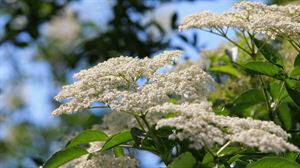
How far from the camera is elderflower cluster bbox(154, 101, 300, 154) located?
3.81ft

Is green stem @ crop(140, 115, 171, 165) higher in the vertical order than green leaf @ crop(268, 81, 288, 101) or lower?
higher

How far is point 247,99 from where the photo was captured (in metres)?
1.82

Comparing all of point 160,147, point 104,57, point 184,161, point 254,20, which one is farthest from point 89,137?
point 104,57

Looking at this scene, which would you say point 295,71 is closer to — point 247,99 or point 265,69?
point 265,69

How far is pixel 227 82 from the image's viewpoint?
227cm

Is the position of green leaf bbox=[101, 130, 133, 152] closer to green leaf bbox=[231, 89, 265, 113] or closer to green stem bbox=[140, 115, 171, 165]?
green stem bbox=[140, 115, 171, 165]

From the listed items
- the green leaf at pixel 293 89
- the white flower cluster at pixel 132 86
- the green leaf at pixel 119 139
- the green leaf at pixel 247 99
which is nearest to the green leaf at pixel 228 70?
the green leaf at pixel 247 99

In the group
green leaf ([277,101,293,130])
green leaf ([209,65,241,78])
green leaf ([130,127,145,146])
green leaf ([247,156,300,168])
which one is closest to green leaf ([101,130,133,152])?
green leaf ([130,127,145,146])

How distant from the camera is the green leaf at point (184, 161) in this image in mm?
1248

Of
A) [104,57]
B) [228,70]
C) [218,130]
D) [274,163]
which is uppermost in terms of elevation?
[104,57]

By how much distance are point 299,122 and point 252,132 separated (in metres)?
0.83

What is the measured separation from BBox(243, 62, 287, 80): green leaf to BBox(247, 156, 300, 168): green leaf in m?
0.34

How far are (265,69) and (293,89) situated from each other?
8cm

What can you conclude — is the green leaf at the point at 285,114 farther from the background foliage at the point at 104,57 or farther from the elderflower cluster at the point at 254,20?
the elderflower cluster at the point at 254,20
